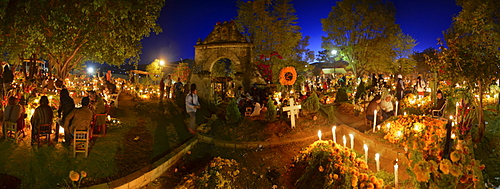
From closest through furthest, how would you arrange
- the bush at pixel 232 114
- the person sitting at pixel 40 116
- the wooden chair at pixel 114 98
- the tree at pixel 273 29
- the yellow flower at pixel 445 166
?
the yellow flower at pixel 445 166, the person sitting at pixel 40 116, the bush at pixel 232 114, the wooden chair at pixel 114 98, the tree at pixel 273 29

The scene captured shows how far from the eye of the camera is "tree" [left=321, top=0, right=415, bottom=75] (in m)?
27.3

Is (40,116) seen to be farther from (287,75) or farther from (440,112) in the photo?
(440,112)

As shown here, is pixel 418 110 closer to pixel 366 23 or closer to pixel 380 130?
pixel 380 130

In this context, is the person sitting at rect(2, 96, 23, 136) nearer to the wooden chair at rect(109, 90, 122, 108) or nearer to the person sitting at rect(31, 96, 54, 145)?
the person sitting at rect(31, 96, 54, 145)

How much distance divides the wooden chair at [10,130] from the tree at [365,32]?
26.9 m

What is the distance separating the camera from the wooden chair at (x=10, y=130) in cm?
711

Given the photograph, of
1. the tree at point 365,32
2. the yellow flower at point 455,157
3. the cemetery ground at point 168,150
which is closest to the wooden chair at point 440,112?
the cemetery ground at point 168,150

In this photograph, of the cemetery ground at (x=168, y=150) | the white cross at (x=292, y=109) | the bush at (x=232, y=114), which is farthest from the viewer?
the bush at (x=232, y=114)

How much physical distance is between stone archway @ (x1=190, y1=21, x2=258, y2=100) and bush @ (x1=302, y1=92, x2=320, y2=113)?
674 centimetres

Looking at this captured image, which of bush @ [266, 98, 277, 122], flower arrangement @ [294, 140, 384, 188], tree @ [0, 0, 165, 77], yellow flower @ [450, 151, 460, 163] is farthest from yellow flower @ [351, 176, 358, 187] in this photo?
tree @ [0, 0, 165, 77]

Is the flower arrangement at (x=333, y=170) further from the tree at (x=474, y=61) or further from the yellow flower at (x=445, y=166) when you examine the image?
the tree at (x=474, y=61)

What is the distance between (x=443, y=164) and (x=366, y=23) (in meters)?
26.5

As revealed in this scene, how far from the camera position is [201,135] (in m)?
9.03

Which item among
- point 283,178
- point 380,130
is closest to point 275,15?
point 380,130
